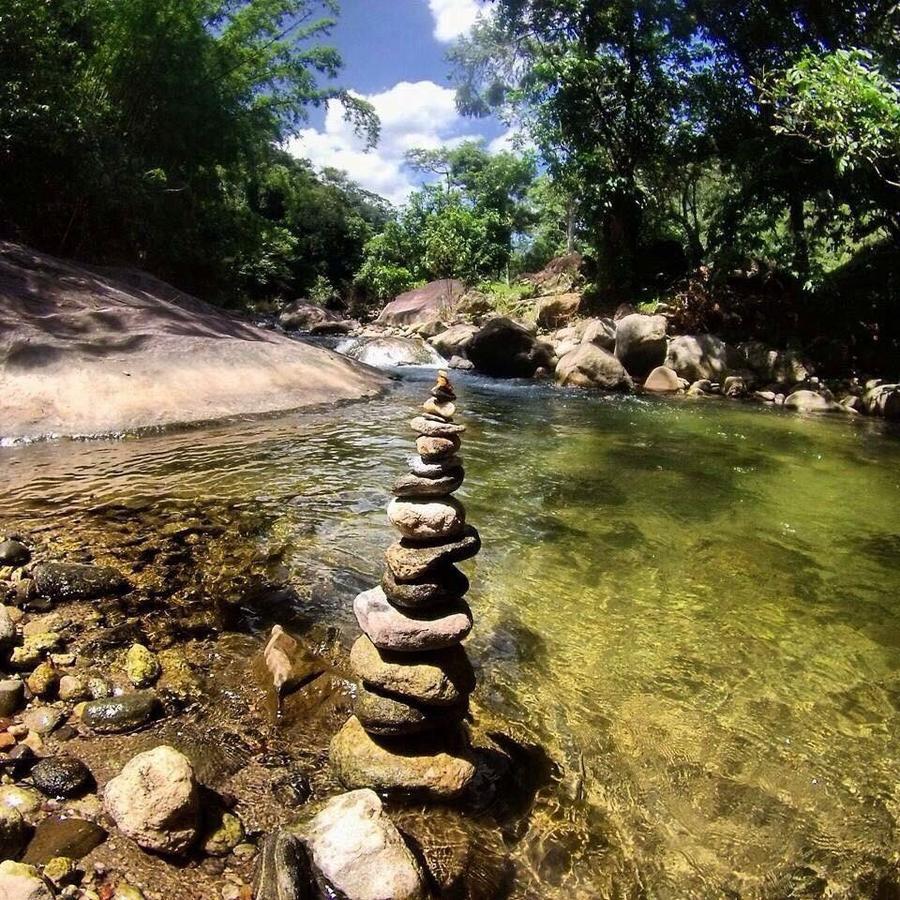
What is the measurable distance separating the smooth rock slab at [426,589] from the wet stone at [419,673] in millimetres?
→ 200

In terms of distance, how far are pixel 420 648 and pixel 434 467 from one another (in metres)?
0.72

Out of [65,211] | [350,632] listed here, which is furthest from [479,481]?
[65,211]

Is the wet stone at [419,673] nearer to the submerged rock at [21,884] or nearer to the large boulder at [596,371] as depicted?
the submerged rock at [21,884]

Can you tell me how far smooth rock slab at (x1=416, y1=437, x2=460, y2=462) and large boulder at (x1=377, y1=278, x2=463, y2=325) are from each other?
24.6 meters

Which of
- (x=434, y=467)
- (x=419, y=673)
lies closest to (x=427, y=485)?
(x=434, y=467)

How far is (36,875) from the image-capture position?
1758mm

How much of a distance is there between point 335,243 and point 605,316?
21922 millimetres

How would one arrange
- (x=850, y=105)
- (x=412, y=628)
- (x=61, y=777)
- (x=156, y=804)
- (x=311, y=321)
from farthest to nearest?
(x=311, y=321) < (x=850, y=105) < (x=412, y=628) < (x=61, y=777) < (x=156, y=804)

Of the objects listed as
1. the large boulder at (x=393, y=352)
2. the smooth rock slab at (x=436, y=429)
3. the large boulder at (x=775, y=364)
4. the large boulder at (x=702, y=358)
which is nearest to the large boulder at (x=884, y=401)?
the large boulder at (x=775, y=364)

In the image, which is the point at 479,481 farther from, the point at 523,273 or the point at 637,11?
the point at 523,273

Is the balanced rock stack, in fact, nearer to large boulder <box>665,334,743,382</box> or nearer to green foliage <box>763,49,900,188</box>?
green foliage <box>763,49,900,188</box>

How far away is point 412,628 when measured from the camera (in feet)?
8.36

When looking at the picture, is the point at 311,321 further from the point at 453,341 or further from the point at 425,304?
the point at 453,341

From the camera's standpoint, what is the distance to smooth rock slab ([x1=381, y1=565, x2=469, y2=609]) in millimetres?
2613
